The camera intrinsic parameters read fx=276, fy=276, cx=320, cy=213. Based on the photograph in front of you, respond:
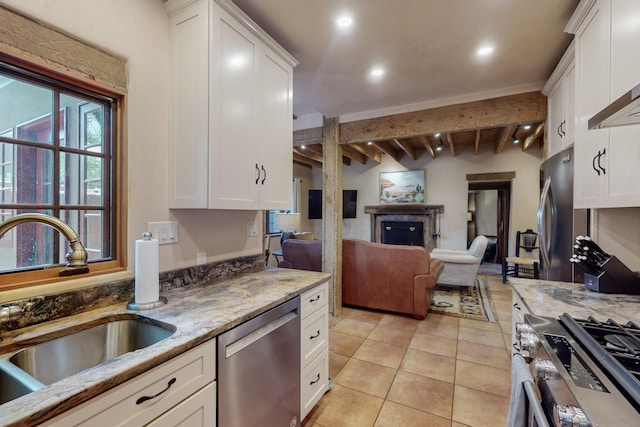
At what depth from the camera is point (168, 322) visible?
1109 millimetres

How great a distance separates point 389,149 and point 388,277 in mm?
3313

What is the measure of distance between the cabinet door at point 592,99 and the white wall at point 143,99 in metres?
2.30

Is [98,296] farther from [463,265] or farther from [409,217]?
[409,217]

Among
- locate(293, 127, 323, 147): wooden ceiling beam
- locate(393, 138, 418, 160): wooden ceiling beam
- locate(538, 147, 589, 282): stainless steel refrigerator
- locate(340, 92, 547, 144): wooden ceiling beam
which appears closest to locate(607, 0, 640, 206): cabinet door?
locate(538, 147, 589, 282): stainless steel refrigerator

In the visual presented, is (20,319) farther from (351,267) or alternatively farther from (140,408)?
(351,267)

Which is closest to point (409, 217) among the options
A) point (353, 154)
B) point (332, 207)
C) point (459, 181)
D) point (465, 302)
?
point (459, 181)

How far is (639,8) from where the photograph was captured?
1.17 meters

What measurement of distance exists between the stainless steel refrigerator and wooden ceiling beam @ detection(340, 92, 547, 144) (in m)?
0.81

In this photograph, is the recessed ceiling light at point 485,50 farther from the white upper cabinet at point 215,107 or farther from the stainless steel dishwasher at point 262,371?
the stainless steel dishwasher at point 262,371

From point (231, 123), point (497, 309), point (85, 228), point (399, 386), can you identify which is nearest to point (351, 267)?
point (399, 386)

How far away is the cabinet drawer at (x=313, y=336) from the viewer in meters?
1.65

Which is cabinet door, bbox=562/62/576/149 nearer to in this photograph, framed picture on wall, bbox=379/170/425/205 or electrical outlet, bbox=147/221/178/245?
electrical outlet, bbox=147/221/178/245

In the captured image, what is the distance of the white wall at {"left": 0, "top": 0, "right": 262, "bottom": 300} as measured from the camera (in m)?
1.31

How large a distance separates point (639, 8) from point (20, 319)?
9.13ft
